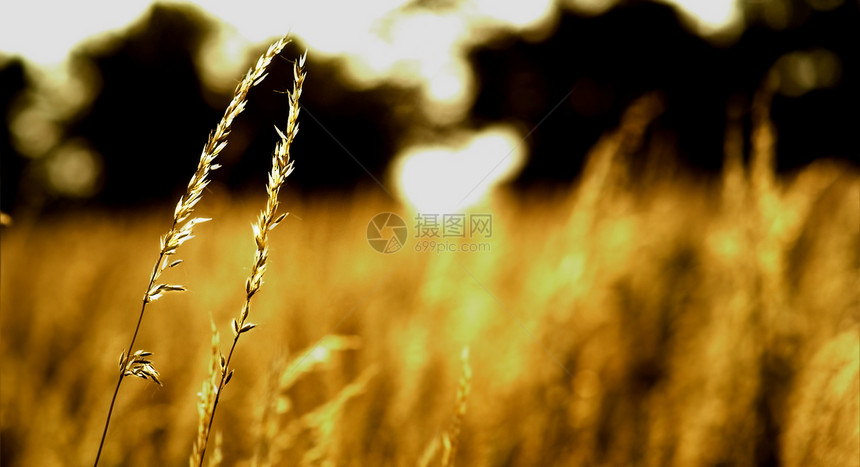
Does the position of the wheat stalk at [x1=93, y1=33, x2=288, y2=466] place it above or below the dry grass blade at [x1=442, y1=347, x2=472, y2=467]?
above

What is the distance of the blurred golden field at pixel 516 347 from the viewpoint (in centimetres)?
124

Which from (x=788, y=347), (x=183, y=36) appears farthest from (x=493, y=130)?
(x=788, y=347)

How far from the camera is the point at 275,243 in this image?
2988 mm

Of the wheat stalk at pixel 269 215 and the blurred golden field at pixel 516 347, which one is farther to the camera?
the blurred golden field at pixel 516 347

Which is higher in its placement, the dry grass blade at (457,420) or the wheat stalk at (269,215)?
the wheat stalk at (269,215)

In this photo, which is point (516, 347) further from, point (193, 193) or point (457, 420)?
point (193, 193)

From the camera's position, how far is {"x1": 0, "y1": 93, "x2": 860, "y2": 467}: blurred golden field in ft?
4.08

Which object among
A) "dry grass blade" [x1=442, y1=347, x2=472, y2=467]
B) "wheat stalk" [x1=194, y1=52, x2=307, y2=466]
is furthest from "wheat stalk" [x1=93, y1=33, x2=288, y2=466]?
"dry grass blade" [x1=442, y1=347, x2=472, y2=467]

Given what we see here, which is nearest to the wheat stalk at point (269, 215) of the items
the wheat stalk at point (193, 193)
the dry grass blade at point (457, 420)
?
the wheat stalk at point (193, 193)

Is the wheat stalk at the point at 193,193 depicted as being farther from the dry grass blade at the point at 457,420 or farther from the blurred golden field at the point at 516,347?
the dry grass blade at the point at 457,420

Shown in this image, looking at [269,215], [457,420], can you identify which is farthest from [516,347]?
[269,215]

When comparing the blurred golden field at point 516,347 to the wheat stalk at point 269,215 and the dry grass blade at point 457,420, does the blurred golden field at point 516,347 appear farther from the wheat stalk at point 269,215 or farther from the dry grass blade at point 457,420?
the dry grass blade at point 457,420

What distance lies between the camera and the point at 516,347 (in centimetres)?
168

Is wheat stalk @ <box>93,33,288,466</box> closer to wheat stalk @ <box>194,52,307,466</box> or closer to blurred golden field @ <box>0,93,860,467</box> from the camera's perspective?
wheat stalk @ <box>194,52,307,466</box>
